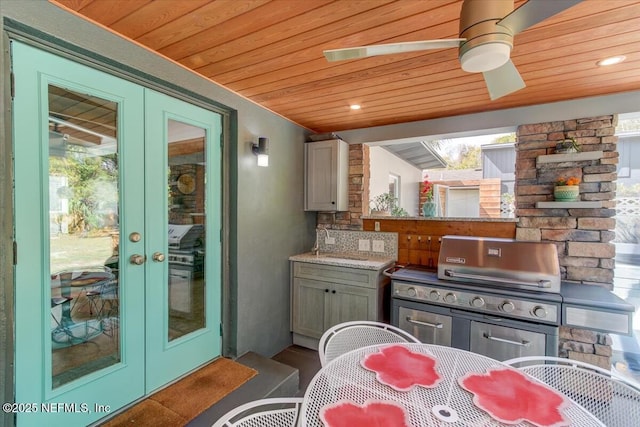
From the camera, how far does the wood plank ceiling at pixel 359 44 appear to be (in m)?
1.40

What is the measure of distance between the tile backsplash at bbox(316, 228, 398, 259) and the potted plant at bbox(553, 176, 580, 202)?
1.46m

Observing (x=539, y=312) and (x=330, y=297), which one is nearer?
(x=539, y=312)

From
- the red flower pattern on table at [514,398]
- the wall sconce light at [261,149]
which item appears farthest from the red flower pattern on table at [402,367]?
the wall sconce light at [261,149]

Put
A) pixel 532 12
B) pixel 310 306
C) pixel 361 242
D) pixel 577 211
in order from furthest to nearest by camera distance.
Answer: pixel 361 242 → pixel 310 306 → pixel 577 211 → pixel 532 12

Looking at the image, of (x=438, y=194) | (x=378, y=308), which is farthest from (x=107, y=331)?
(x=438, y=194)

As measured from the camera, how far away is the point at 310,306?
121 inches

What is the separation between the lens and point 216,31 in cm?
158

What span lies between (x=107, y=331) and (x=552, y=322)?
2944mm

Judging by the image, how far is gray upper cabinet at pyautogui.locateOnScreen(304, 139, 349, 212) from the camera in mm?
3262

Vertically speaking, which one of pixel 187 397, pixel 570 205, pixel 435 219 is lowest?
pixel 187 397

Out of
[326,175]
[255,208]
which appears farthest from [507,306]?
[255,208]

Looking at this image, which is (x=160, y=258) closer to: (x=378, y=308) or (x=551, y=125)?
(x=378, y=308)

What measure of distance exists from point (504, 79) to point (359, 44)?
2.58ft

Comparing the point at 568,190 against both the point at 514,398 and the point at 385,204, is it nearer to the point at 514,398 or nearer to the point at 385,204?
the point at 385,204
